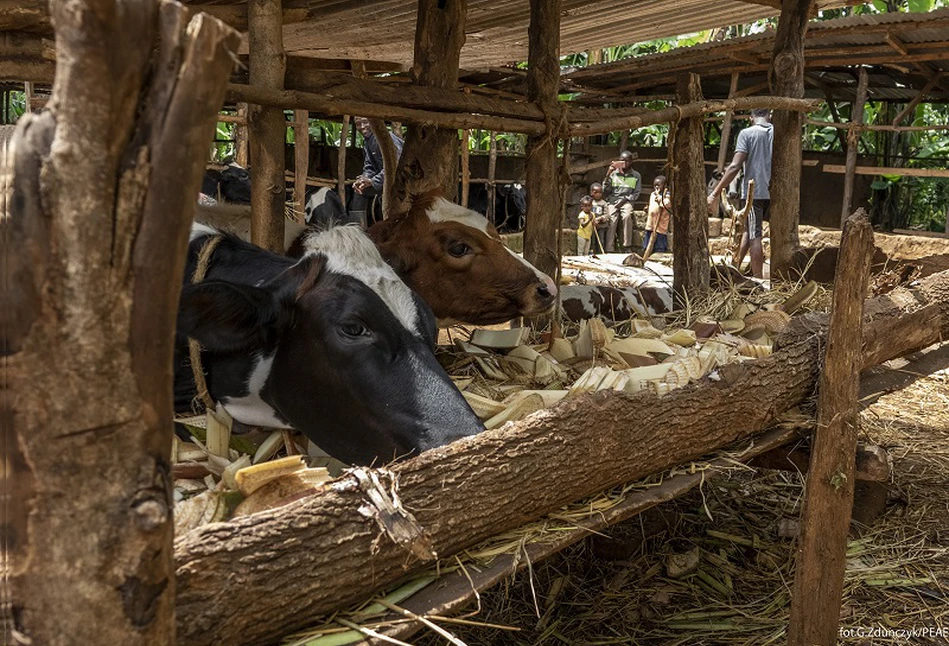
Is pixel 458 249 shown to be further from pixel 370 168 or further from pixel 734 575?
pixel 370 168

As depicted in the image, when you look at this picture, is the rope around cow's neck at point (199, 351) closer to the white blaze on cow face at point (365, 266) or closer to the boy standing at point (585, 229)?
the white blaze on cow face at point (365, 266)

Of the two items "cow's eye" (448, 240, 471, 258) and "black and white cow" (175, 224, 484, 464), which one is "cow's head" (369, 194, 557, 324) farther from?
"black and white cow" (175, 224, 484, 464)

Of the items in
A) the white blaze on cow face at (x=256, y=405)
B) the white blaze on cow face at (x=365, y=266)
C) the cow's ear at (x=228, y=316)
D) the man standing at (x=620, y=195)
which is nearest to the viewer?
the cow's ear at (x=228, y=316)

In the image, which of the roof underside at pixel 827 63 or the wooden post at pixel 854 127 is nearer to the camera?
the roof underside at pixel 827 63

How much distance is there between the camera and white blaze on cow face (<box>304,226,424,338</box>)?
311cm

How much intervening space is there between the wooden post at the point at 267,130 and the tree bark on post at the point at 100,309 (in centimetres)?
260

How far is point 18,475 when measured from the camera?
134cm

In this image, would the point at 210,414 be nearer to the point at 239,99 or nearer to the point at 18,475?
the point at 239,99

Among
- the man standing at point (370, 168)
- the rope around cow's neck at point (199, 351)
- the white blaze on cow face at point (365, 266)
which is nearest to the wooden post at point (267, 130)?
the rope around cow's neck at point (199, 351)

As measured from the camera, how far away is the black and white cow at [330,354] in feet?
9.27

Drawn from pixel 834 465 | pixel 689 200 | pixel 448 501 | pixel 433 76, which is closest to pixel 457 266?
pixel 433 76

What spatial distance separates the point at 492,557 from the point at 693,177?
382 cm

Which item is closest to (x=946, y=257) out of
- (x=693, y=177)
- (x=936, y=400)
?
(x=936, y=400)

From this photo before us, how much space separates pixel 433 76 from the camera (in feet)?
16.1
